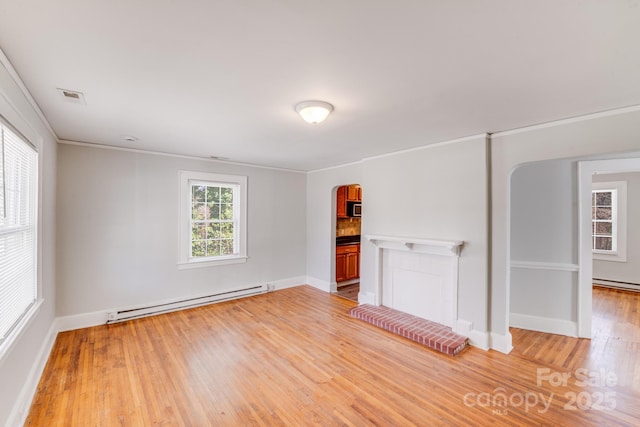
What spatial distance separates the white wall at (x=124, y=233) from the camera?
3.68m

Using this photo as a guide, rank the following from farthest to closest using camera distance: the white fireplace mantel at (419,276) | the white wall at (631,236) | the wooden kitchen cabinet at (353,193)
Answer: the wooden kitchen cabinet at (353,193), the white wall at (631,236), the white fireplace mantel at (419,276)

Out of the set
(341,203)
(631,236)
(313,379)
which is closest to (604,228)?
(631,236)

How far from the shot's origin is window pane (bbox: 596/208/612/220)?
5.75 m

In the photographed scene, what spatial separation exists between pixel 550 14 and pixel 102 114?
3.48m

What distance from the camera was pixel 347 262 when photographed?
236 inches

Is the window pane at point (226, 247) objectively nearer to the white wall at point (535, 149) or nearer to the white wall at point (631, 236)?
the white wall at point (535, 149)

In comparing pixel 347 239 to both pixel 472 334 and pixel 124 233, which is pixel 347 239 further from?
pixel 124 233

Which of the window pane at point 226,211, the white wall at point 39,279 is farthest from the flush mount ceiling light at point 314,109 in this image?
the window pane at point 226,211

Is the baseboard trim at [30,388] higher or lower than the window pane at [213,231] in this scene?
lower

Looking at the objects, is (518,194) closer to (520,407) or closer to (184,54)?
(520,407)

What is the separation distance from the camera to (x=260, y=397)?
7.67 feet

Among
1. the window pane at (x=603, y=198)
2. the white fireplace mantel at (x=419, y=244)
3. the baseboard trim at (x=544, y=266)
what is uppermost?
the window pane at (x=603, y=198)

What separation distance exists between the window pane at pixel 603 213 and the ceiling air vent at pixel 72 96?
8.66 metres

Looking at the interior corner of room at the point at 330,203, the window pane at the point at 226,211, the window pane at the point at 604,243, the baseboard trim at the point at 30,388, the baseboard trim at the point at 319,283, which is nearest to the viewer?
the interior corner of room at the point at 330,203
